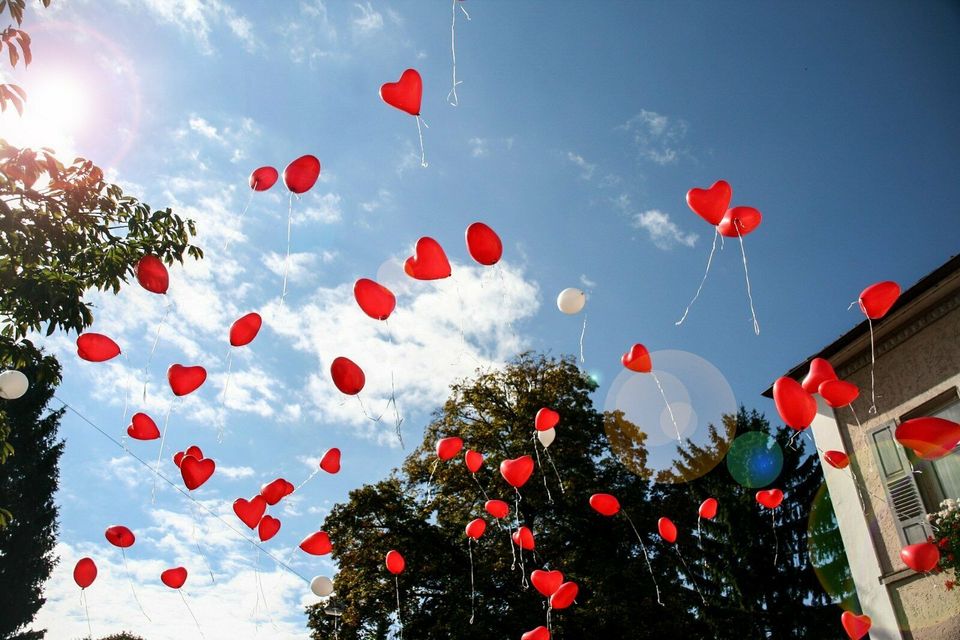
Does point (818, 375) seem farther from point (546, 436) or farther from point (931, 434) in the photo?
point (546, 436)

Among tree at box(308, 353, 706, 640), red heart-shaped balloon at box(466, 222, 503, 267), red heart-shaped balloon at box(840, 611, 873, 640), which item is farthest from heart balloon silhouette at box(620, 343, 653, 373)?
tree at box(308, 353, 706, 640)

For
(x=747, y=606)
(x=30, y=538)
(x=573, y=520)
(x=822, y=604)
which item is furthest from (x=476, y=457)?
(x=30, y=538)

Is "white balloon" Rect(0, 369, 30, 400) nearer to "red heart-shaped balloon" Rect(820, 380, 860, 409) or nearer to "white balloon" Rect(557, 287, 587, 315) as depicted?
"white balloon" Rect(557, 287, 587, 315)

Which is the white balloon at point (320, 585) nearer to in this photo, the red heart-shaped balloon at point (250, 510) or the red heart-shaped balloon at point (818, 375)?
the red heart-shaped balloon at point (250, 510)

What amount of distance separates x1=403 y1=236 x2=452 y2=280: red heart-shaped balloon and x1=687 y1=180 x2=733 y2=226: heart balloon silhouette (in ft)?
7.42

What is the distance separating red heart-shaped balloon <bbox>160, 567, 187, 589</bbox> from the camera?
280 inches

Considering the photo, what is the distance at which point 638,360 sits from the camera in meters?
6.64

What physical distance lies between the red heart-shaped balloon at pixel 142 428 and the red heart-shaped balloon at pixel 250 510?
1.12 meters

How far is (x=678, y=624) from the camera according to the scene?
41.5 ft

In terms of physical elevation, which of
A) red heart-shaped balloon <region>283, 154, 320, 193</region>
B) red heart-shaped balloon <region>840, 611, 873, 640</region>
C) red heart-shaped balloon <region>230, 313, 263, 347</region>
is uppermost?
red heart-shaped balloon <region>283, 154, 320, 193</region>

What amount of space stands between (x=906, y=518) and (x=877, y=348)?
6.38 feet

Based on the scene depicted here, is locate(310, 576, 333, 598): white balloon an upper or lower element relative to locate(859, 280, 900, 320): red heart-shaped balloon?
lower

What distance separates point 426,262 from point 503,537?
1039 cm

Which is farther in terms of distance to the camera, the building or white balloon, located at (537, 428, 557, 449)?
white balloon, located at (537, 428, 557, 449)
